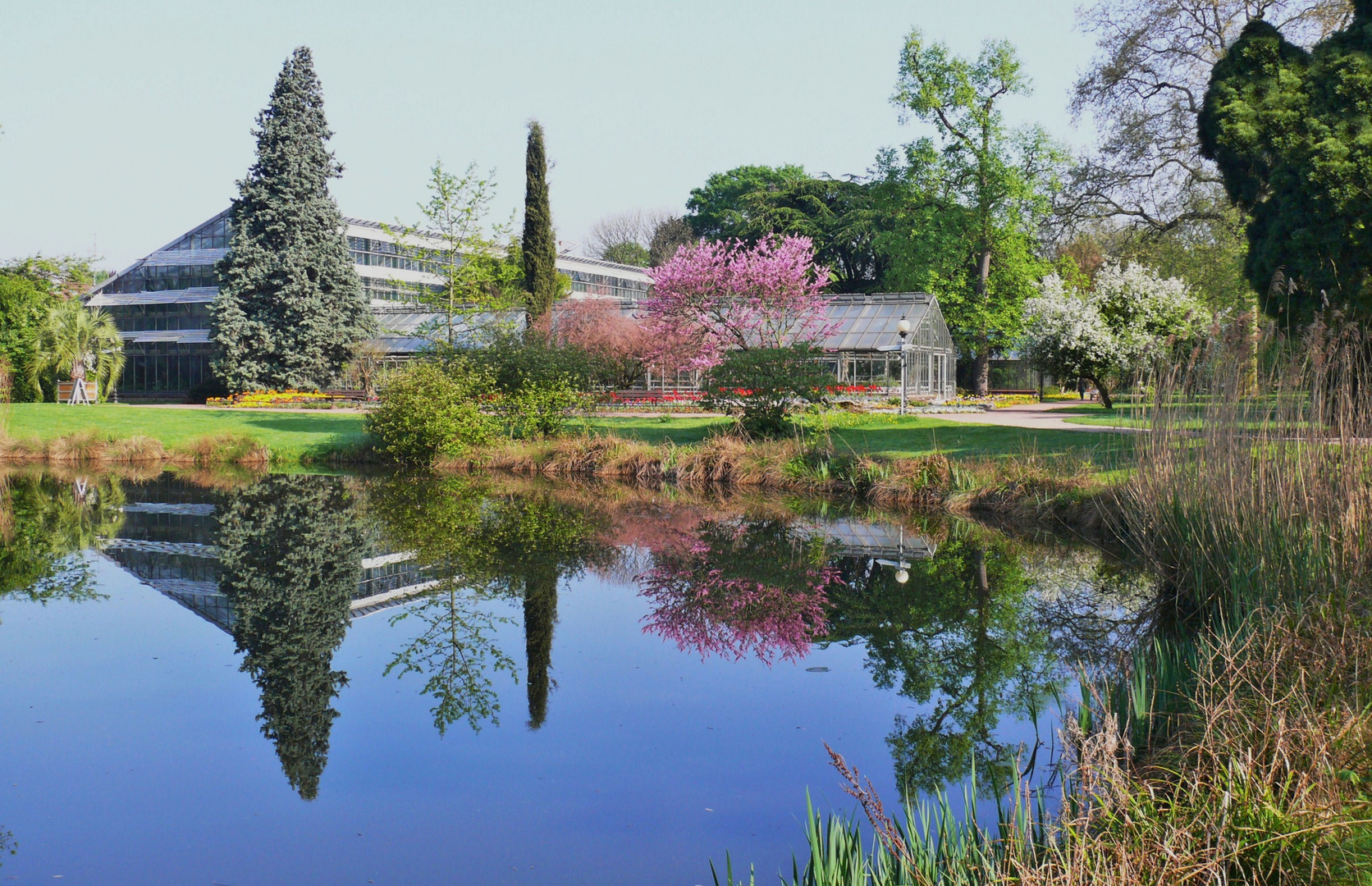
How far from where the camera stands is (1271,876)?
3.19 metres

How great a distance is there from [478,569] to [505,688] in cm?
356

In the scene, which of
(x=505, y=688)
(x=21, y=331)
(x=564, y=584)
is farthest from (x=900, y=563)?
(x=21, y=331)

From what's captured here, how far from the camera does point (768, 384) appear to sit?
57.1 ft

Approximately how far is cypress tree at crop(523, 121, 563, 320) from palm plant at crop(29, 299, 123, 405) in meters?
14.2

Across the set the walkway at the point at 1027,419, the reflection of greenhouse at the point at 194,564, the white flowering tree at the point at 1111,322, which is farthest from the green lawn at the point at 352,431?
the reflection of greenhouse at the point at 194,564

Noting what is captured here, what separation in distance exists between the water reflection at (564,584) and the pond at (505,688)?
0.04m

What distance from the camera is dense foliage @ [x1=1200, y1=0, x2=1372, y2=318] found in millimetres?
12617

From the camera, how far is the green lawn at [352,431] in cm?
1625

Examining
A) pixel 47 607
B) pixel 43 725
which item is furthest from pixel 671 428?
pixel 43 725

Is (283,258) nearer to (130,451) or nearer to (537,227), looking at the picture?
(537,227)

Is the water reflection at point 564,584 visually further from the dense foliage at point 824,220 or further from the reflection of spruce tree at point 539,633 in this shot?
the dense foliage at point 824,220

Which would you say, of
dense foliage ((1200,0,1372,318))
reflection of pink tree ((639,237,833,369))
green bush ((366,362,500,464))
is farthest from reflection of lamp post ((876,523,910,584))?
reflection of pink tree ((639,237,833,369))

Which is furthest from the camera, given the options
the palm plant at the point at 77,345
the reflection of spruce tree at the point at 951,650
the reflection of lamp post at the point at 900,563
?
the palm plant at the point at 77,345

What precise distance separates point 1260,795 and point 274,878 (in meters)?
3.48
